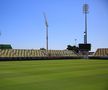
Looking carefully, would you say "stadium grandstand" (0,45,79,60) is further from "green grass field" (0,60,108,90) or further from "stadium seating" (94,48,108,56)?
"green grass field" (0,60,108,90)

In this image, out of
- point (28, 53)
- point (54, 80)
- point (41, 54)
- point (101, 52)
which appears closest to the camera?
point (54, 80)

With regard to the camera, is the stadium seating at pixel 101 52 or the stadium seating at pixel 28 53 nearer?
the stadium seating at pixel 28 53

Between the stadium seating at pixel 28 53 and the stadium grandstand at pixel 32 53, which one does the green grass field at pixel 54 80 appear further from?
the stadium seating at pixel 28 53

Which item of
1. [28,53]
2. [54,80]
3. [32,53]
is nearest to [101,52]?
[32,53]

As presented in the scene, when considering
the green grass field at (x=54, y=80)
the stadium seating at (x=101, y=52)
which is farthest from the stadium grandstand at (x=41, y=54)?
the green grass field at (x=54, y=80)

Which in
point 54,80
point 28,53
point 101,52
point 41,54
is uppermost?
point 101,52

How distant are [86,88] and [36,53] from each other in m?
64.1

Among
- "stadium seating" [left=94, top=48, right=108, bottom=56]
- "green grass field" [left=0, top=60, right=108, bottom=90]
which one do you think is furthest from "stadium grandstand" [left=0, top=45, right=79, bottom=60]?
"green grass field" [left=0, top=60, right=108, bottom=90]

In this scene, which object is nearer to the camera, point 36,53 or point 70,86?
point 70,86

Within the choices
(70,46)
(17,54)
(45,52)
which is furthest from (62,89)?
(70,46)

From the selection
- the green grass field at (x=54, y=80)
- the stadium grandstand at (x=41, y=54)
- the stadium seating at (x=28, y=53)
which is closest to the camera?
the green grass field at (x=54, y=80)

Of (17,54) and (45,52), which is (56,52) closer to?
(45,52)

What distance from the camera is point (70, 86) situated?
15.6 metres

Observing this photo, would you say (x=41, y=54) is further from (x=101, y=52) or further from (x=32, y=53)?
(x=101, y=52)
